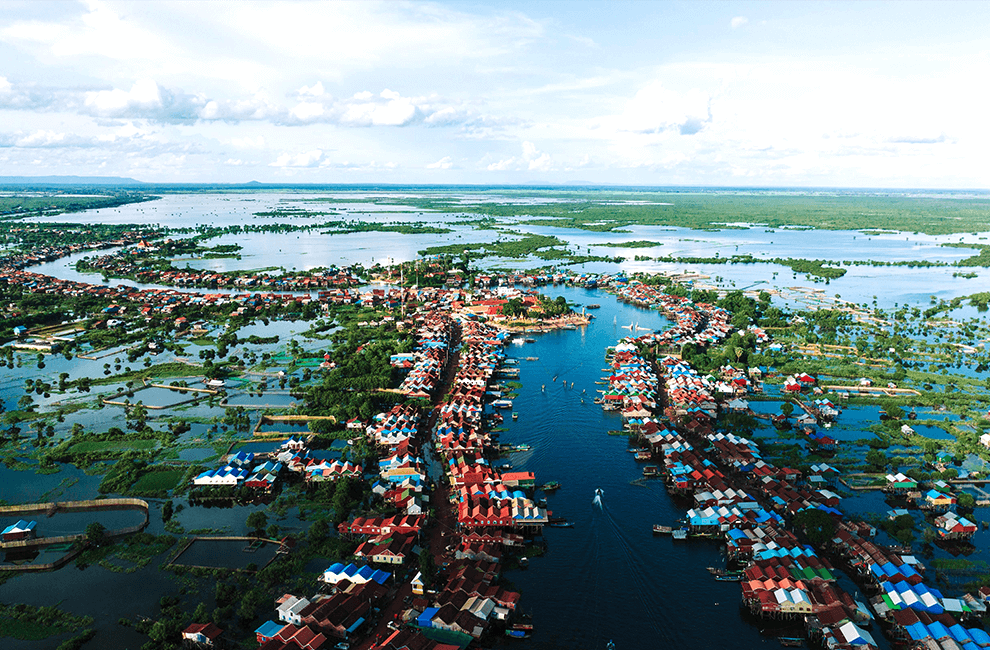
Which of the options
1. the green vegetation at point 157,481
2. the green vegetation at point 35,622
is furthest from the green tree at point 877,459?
the green vegetation at point 157,481

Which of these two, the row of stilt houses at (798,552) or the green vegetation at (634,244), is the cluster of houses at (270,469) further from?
the green vegetation at (634,244)

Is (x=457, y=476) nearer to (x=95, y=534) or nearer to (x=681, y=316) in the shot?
(x=95, y=534)

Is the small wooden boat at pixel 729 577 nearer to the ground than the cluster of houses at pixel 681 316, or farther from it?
nearer to the ground

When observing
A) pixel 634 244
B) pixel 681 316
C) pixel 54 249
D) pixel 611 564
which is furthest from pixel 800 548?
pixel 54 249

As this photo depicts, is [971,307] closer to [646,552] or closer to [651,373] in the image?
[651,373]

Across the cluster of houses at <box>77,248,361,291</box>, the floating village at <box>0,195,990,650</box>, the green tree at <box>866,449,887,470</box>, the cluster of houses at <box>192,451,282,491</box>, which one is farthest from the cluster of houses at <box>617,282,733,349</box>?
the cluster of houses at <box>77,248,361,291</box>

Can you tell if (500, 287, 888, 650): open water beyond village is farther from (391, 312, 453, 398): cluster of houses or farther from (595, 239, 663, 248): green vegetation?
(595, 239, 663, 248): green vegetation
